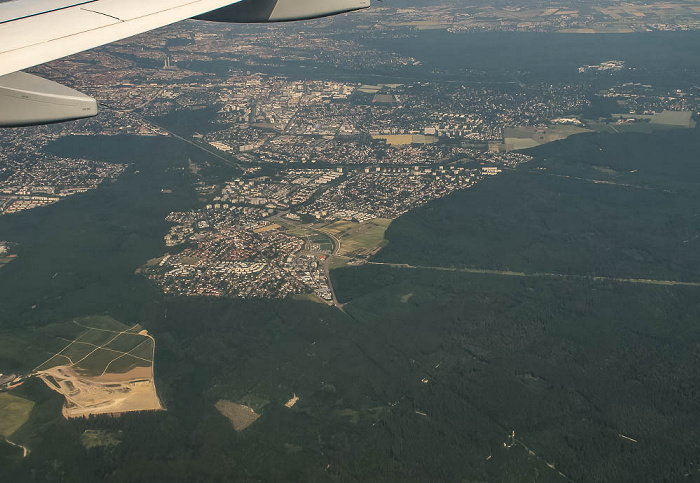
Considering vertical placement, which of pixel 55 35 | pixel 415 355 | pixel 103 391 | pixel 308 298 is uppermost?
pixel 55 35

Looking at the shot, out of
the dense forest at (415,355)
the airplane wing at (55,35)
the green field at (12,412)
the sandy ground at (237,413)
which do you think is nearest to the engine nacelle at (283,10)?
the airplane wing at (55,35)

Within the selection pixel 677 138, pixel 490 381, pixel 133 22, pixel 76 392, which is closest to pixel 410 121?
pixel 677 138

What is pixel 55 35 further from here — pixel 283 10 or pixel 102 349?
pixel 102 349

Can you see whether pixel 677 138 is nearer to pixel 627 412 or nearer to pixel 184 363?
pixel 627 412

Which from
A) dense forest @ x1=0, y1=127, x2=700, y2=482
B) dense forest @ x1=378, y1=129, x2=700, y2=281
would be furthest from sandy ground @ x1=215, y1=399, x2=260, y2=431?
dense forest @ x1=378, y1=129, x2=700, y2=281

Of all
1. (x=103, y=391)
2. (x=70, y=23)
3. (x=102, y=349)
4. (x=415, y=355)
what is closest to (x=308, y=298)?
(x=415, y=355)

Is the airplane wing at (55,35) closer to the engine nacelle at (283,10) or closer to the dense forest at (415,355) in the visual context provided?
the engine nacelle at (283,10)
